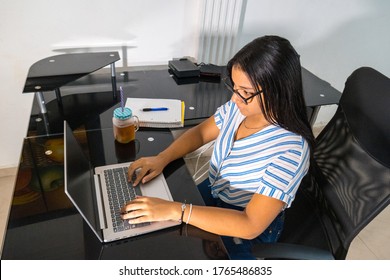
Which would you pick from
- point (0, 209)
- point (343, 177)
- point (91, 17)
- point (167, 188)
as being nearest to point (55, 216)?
point (167, 188)

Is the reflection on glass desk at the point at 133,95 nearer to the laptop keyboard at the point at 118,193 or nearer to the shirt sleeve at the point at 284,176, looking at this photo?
the laptop keyboard at the point at 118,193

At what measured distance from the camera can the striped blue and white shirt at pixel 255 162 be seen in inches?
31.4

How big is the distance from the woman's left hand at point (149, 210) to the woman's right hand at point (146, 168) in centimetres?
13

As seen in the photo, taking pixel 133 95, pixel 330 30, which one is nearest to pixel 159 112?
pixel 133 95

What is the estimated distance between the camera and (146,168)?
3.24 feet

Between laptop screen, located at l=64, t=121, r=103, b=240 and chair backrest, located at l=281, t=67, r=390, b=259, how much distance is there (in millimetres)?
708

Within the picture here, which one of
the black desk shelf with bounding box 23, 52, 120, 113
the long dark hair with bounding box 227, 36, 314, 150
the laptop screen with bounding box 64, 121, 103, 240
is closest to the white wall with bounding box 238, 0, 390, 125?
the black desk shelf with bounding box 23, 52, 120, 113

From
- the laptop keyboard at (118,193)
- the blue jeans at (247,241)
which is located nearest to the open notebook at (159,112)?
the laptop keyboard at (118,193)

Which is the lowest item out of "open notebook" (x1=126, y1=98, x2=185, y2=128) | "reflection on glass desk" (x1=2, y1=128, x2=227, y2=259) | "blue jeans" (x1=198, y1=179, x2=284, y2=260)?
"blue jeans" (x1=198, y1=179, x2=284, y2=260)

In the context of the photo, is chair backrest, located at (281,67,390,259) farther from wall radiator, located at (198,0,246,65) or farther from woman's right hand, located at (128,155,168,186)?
wall radiator, located at (198,0,246,65)

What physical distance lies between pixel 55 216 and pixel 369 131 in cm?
100

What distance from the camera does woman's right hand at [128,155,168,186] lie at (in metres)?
0.96

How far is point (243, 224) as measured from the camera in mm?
833

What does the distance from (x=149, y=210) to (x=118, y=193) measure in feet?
0.49
